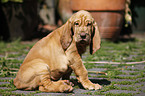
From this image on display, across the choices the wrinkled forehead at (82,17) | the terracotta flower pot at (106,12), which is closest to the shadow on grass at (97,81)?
the wrinkled forehead at (82,17)

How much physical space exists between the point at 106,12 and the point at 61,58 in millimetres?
4962

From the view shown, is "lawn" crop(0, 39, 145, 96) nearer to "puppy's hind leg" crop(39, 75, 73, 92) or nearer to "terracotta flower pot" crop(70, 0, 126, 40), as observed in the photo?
"puppy's hind leg" crop(39, 75, 73, 92)

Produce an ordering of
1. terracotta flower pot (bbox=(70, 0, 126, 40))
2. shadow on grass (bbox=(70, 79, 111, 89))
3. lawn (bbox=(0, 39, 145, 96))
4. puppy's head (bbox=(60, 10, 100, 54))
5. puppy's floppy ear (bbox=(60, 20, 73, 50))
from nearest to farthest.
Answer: puppy's head (bbox=(60, 10, 100, 54)) → lawn (bbox=(0, 39, 145, 96)) → puppy's floppy ear (bbox=(60, 20, 73, 50)) → shadow on grass (bbox=(70, 79, 111, 89)) → terracotta flower pot (bbox=(70, 0, 126, 40))

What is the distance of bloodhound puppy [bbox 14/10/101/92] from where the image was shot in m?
3.13

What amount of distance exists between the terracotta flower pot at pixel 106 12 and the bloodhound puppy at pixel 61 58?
15.0 feet

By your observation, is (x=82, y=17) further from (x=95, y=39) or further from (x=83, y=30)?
(x=95, y=39)

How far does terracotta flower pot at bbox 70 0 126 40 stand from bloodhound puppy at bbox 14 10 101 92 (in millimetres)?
4572

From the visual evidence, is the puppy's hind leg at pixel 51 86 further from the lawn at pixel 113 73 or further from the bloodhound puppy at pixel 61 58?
the lawn at pixel 113 73

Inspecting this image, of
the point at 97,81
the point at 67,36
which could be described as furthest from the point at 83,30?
the point at 97,81

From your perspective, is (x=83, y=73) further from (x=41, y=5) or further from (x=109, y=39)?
(x=41, y=5)

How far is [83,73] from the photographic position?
3.28 meters

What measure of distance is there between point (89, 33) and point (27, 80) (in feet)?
3.52

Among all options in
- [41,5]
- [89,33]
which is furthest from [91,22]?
[41,5]

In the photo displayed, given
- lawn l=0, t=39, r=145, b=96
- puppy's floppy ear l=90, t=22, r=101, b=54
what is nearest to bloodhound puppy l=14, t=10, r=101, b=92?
puppy's floppy ear l=90, t=22, r=101, b=54
